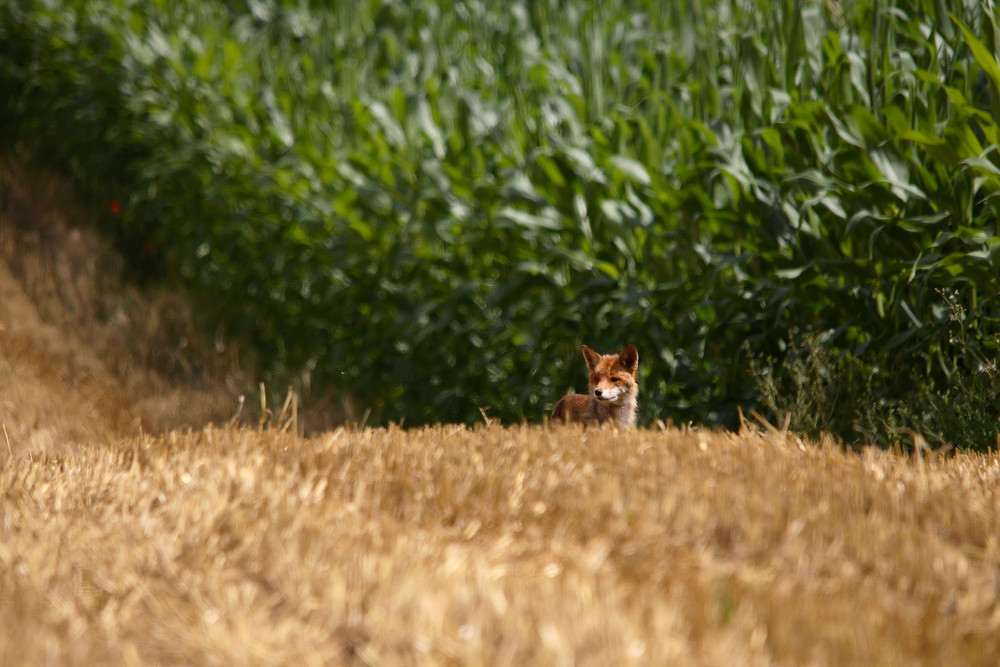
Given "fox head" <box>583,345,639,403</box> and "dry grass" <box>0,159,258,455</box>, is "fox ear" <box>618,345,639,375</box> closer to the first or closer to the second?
"fox head" <box>583,345,639,403</box>

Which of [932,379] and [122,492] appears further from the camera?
[932,379]

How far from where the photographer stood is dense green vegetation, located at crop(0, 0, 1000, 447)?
374 cm

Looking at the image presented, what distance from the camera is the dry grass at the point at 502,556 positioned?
59.4 inches

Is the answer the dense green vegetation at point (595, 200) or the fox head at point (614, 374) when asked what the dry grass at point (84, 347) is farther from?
the fox head at point (614, 374)

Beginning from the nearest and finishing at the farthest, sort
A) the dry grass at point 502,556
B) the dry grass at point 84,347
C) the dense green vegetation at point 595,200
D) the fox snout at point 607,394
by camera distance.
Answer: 1. the dry grass at point 502,556
2. the fox snout at point 607,394
3. the dense green vegetation at point 595,200
4. the dry grass at point 84,347

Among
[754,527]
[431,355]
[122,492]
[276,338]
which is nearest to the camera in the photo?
[754,527]

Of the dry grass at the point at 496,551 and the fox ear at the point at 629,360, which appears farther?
the fox ear at the point at 629,360

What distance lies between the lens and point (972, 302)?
3.60 m

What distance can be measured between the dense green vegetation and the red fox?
0.54 m

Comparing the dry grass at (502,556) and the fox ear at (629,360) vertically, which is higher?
the dry grass at (502,556)

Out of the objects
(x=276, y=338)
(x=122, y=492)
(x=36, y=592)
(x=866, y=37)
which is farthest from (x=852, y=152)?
(x=276, y=338)

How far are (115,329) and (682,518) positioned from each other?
6746 mm

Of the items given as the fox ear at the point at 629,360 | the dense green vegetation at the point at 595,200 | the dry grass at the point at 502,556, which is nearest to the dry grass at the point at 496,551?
the dry grass at the point at 502,556

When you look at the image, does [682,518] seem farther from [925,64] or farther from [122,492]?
[925,64]
